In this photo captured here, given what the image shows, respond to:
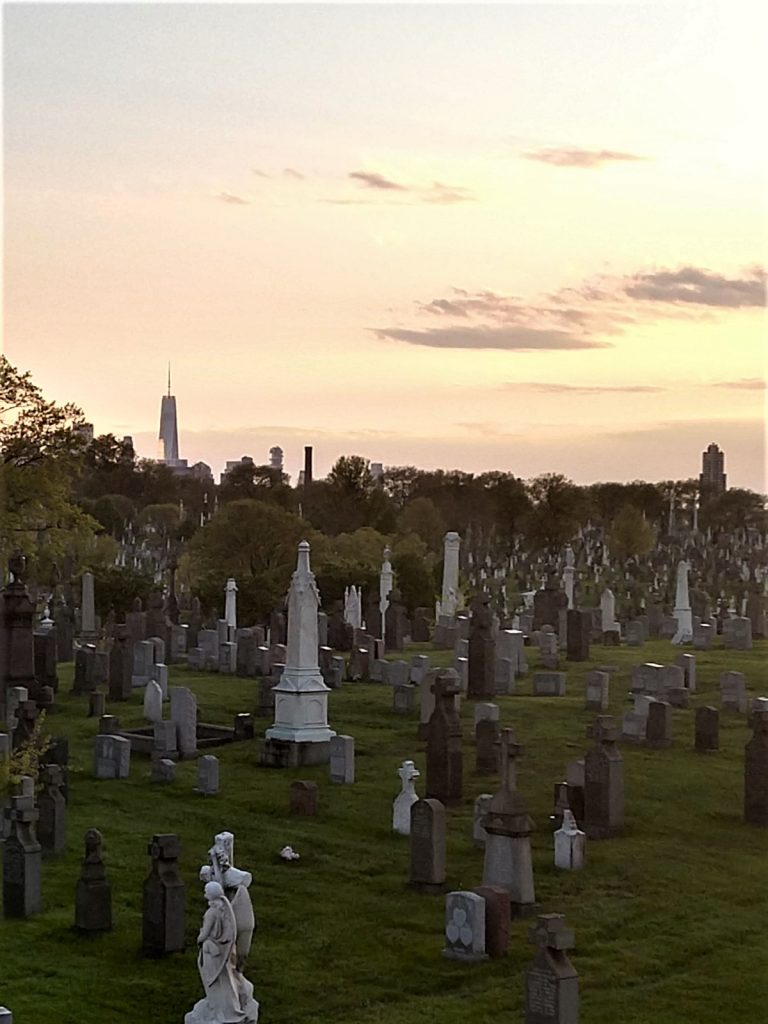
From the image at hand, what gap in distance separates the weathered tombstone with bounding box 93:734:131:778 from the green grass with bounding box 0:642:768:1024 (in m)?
0.22

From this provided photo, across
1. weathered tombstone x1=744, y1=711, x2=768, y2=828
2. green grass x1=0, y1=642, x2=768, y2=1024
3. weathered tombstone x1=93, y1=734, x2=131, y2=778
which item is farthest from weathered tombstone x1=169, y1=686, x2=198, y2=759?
weathered tombstone x1=744, y1=711, x2=768, y2=828

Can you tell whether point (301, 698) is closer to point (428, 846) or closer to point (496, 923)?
point (428, 846)

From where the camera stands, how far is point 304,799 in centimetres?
2017

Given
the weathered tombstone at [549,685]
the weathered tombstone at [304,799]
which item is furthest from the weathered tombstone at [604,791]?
the weathered tombstone at [549,685]

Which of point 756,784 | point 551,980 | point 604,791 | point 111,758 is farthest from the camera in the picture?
point 111,758

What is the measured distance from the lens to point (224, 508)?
53062mm

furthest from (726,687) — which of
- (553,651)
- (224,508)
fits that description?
(224,508)

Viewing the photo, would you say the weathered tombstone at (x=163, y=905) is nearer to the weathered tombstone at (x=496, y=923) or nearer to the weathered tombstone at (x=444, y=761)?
the weathered tombstone at (x=496, y=923)

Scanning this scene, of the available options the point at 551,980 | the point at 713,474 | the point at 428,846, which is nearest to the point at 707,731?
the point at 428,846

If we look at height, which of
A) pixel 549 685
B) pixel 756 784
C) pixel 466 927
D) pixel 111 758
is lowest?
pixel 466 927

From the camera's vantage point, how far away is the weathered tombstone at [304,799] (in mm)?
20141

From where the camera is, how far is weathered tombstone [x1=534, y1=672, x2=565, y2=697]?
2958 centimetres

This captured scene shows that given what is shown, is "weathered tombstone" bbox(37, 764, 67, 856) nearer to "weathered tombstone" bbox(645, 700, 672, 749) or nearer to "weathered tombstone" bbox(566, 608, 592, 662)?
"weathered tombstone" bbox(645, 700, 672, 749)

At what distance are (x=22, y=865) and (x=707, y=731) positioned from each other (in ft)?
37.2
